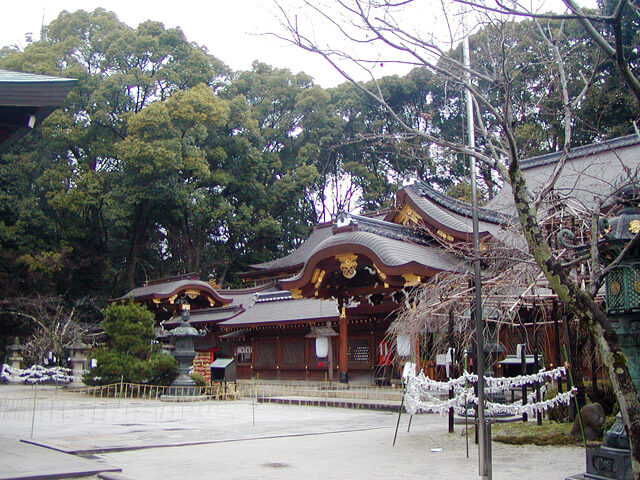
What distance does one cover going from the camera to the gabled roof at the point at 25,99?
912cm

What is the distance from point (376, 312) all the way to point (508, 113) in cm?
1574

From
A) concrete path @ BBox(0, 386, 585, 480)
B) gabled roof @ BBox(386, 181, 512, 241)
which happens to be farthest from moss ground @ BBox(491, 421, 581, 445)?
gabled roof @ BBox(386, 181, 512, 241)

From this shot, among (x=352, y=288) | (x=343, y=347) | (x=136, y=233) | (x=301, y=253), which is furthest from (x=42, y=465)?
(x=136, y=233)

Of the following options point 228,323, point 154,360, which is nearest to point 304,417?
point 154,360

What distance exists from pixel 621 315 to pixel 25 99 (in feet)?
28.7

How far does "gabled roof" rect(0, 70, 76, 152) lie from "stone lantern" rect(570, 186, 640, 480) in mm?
8112

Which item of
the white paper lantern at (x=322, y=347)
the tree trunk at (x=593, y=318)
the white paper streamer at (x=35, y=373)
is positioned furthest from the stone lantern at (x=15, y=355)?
the tree trunk at (x=593, y=318)

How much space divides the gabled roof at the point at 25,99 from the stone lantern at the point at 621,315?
8112 mm

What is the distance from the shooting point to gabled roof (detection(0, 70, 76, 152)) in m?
9.12

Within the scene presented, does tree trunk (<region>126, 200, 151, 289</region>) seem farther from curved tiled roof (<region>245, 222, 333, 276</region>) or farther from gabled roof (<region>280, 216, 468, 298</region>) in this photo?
gabled roof (<region>280, 216, 468, 298</region>)

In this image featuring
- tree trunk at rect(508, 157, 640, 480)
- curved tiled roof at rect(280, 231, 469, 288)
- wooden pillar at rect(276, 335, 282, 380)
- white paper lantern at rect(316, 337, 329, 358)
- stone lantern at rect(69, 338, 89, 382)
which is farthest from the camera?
stone lantern at rect(69, 338, 89, 382)

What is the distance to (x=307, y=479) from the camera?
23.4 feet

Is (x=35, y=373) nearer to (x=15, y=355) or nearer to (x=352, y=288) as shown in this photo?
(x=352, y=288)

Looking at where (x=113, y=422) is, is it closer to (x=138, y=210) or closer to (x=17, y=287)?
(x=17, y=287)
